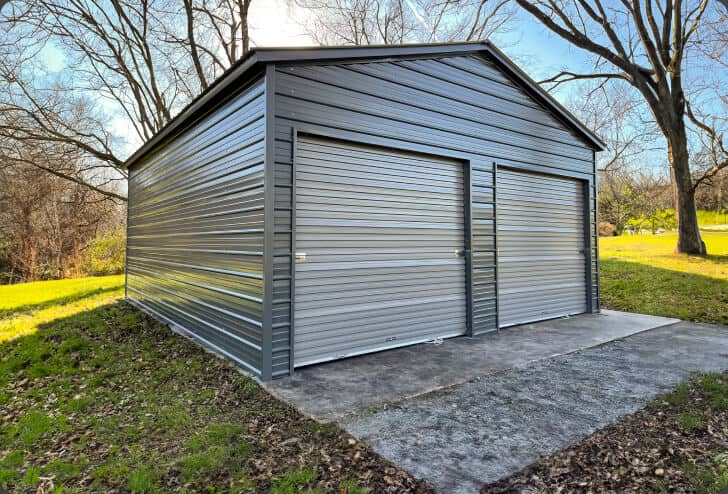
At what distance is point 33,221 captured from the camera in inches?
623

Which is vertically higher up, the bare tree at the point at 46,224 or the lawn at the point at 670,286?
the bare tree at the point at 46,224

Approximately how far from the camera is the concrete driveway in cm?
263

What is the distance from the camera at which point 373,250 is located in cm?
507

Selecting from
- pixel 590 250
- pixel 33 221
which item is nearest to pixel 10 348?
pixel 590 250

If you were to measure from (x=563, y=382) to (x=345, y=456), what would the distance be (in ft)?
7.97

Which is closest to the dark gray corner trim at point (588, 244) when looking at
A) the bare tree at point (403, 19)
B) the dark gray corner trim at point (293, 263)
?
the dark gray corner trim at point (293, 263)

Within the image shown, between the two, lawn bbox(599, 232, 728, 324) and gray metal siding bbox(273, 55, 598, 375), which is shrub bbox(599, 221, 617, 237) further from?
gray metal siding bbox(273, 55, 598, 375)

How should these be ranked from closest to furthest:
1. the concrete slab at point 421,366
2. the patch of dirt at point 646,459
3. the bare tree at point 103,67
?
the patch of dirt at point 646,459, the concrete slab at point 421,366, the bare tree at point 103,67

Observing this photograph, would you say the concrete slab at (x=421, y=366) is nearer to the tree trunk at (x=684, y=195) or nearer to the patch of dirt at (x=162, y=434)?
the patch of dirt at (x=162, y=434)

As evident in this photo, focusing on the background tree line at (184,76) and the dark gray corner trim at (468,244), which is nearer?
the dark gray corner trim at (468,244)

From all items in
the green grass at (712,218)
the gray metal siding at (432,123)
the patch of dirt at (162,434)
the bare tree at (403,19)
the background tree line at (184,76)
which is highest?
the bare tree at (403,19)

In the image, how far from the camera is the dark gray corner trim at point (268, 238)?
4.02 metres

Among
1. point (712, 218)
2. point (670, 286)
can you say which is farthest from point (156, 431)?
point (712, 218)

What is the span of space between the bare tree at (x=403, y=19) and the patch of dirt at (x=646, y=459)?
12.8 m
